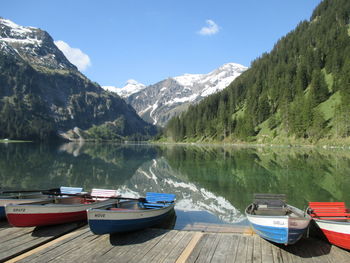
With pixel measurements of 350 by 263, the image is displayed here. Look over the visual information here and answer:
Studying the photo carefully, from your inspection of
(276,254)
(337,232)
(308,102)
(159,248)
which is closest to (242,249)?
(276,254)

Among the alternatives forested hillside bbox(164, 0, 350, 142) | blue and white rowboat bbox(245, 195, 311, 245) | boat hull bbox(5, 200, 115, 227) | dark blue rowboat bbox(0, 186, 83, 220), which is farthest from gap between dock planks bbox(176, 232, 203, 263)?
forested hillside bbox(164, 0, 350, 142)

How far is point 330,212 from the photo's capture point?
49.1 ft

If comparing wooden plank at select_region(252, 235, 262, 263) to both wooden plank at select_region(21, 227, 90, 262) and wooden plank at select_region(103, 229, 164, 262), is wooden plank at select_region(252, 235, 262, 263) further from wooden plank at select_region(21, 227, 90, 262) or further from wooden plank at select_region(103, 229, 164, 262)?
wooden plank at select_region(21, 227, 90, 262)

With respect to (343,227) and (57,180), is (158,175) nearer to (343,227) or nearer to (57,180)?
(57,180)

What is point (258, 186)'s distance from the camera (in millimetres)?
34250

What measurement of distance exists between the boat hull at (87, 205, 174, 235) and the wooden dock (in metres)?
0.57

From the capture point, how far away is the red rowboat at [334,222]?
12258mm

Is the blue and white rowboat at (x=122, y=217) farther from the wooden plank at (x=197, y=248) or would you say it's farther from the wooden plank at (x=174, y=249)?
the wooden plank at (x=197, y=248)

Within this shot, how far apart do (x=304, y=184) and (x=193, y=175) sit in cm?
1736

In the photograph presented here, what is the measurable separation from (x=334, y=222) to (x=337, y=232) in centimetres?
53

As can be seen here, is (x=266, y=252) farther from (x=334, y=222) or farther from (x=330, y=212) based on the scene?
(x=330, y=212)

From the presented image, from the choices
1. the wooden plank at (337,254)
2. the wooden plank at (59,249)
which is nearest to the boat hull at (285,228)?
the wooden plank at (337,254)

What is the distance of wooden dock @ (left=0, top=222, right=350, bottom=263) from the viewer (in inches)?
469

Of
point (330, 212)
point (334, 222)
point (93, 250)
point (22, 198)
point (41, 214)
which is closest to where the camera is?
point (334, 222)
